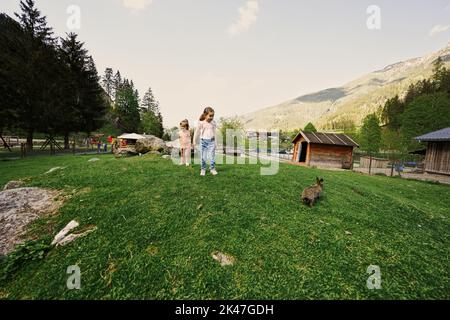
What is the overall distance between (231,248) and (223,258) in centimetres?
27

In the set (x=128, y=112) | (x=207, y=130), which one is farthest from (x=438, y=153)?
(x=128, y=112)

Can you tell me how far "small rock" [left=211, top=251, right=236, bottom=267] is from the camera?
3.27 meters

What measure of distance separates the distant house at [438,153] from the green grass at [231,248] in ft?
70.9

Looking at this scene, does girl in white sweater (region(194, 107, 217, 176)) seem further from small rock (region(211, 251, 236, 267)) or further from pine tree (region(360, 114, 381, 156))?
pine tree (region(360, 114, 381, 156))

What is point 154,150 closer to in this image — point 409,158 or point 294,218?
point 294,218

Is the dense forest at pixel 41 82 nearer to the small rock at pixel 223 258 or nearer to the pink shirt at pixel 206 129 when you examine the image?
the pink shirt at pixel 206 129

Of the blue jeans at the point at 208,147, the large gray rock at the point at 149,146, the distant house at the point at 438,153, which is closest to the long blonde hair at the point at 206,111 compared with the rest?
the blue jeans at the point at 208,147

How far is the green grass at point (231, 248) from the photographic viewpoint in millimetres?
2846

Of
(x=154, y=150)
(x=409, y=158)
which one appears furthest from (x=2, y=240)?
(x=409, y=158)

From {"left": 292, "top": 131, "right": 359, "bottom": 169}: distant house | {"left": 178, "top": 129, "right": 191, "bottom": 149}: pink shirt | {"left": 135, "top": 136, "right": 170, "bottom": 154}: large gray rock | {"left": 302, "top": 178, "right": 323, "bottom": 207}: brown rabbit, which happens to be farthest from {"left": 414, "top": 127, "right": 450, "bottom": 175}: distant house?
{"left": 135, "top": 136, "right": 170, "bottom": 154}: large gray rock

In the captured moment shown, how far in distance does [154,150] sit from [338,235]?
48.1 ft

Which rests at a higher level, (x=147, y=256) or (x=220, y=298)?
(x=147, y=256)

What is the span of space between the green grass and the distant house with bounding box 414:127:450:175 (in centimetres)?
2162

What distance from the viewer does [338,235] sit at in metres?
4.23
